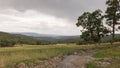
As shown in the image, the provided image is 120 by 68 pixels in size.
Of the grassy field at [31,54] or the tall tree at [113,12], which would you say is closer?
the grassy field at [31,54]

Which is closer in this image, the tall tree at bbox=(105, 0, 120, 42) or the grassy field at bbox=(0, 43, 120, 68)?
the grassy field at bbox=(0, 43, 120, 68)

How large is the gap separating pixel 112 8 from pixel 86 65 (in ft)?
168

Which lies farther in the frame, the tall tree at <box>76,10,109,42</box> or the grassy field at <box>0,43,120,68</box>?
Answer: the tall tree at <box>76,10,109,42</box>

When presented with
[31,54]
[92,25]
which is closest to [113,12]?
→ [92,25]

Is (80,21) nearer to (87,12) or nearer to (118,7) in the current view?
(87,12)

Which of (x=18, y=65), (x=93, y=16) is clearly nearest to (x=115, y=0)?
(x=93, y=16)

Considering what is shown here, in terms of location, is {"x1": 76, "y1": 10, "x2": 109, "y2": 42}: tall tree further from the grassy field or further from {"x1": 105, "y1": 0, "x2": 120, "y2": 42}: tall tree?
the grassy field

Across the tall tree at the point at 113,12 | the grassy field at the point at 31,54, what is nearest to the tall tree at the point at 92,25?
the tall tree at the point at 113,12

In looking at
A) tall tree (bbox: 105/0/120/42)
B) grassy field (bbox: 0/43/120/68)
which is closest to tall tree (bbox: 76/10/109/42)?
tall tree (bbox: 105/0/120/42)

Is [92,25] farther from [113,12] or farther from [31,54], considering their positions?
[31,54]

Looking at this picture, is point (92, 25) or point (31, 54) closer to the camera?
point (31, 54)

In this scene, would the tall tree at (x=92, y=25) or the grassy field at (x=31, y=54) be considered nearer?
the grassy field at (x=31, y=54)

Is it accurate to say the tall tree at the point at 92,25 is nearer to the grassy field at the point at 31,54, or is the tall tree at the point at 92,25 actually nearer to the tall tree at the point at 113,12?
the tall tree at the point at 113,12

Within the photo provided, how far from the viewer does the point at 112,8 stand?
8106 centimetres
